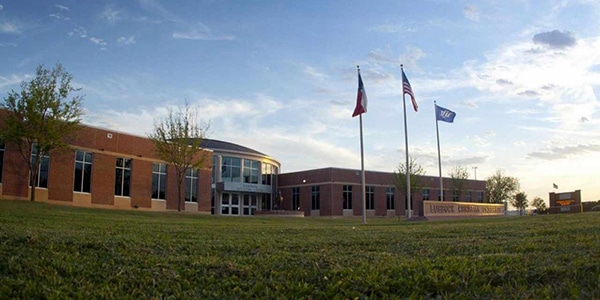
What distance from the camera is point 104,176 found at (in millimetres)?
38594

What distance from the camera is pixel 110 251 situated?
6.97m

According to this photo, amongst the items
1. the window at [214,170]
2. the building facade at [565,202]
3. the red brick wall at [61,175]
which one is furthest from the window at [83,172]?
the building facade at [565,202]

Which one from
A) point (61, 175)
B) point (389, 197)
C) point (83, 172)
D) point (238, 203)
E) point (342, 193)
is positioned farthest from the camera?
point (389, 197)

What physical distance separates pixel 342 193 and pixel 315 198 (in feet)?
10.1

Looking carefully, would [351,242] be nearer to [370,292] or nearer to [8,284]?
[370,292]

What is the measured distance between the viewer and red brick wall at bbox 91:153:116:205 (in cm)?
3794

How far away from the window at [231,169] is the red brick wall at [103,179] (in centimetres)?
1704

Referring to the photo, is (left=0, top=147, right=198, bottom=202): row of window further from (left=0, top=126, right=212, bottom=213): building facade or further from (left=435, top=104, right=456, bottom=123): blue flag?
(left=435, top=104, right=456, bottom=123): blue flag

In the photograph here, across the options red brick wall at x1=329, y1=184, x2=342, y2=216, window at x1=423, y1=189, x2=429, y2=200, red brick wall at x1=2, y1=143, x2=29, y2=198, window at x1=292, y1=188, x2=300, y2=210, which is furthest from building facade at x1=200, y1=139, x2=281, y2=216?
red brick wall at x1=2, y1=143, x2=29, y2=198

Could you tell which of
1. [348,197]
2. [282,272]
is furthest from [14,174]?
[348,197]

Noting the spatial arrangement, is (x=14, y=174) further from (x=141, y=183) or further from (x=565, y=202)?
(x=565, y=202)

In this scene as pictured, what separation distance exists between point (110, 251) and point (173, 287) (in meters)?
1.95

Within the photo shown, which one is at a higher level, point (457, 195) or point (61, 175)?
point (61, 175)

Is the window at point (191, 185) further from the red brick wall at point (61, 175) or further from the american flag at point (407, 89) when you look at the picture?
the american flag at point (407, 89)
